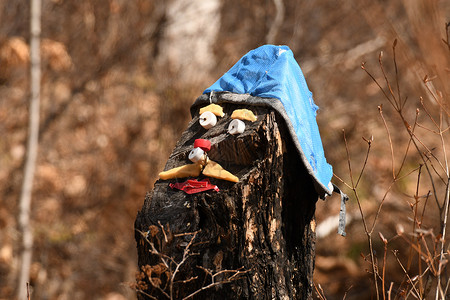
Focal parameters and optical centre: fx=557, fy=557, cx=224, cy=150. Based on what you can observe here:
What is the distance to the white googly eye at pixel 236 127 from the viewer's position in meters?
2.16

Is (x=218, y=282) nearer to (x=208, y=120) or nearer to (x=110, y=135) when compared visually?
(x=208, y=120)

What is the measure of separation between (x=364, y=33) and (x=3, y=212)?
5.19 metres

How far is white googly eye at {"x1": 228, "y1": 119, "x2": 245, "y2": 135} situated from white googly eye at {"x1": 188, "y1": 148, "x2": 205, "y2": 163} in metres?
0.14

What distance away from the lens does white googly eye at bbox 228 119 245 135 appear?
216 cm

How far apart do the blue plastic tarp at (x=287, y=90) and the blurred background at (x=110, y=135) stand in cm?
287

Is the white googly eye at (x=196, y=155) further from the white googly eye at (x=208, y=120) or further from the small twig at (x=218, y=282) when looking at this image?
the small twig at (x=218, y=282)

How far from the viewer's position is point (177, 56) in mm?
6164

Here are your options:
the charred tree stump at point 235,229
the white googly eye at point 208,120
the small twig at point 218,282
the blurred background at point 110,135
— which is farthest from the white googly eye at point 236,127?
the blurred background at point 110,135

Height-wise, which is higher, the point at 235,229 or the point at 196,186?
the point at 196,186

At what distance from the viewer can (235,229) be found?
2078 millimetres

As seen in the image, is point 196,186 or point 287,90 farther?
point 287,90

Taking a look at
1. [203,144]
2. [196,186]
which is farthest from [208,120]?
[196,186]

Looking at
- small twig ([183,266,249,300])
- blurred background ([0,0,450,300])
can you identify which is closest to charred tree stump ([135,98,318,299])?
small twig ([183,266,249,300])

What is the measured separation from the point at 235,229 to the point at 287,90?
2.05ft
